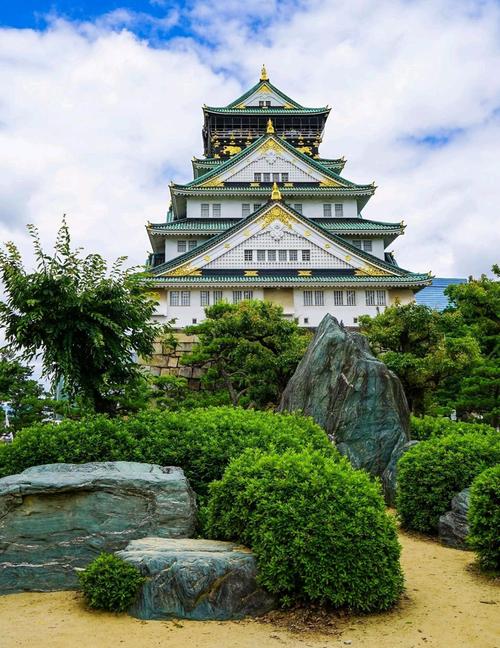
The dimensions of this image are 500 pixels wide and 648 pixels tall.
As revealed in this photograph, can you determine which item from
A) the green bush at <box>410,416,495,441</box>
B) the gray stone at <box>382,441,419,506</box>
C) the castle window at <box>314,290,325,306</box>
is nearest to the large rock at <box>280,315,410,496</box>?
the gray stone at <box>382,441,419,506</box>

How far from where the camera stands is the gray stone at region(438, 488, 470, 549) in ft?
28.1

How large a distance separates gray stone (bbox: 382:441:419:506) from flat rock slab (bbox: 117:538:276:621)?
248 inches

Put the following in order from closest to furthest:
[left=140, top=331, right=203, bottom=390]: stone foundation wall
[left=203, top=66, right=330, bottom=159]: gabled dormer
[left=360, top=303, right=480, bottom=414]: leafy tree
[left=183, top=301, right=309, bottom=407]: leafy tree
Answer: [left=360, top=303, right=480, bottom=414]: leafy tree → [left=183, top=301, right=309, bottom=407]: leafy tree → [left=140, top=331, right=203, bottom=390]: stone foundation wall → [left=203, top=66, right=330, bottom=159]: gabled dormer

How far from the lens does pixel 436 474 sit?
9.24 meters

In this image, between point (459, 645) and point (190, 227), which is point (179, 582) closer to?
point (459, 645)

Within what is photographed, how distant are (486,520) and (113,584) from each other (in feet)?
13.9

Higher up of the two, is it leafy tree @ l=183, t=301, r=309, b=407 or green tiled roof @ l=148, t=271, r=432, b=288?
green tiled roof @ l=148, t=271, r=432, b=288

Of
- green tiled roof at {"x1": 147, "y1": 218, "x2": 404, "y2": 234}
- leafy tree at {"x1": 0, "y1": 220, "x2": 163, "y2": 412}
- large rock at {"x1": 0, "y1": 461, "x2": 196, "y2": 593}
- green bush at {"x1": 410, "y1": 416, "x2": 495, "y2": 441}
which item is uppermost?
green tiled roof at {"x1": 147, "y1": 218, "x2": 404, "y2": 234}

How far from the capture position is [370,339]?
2098 cm

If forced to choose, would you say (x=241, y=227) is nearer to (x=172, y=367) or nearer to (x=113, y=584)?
(x=172, y=367)

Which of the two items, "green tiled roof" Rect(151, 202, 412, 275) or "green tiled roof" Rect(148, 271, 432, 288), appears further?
"green tiled roof" Rect(148, 271, 432, 288)

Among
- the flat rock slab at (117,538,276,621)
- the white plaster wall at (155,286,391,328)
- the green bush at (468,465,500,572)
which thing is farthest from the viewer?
the white plaster wall at (155,286,391,328)

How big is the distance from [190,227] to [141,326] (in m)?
24.9

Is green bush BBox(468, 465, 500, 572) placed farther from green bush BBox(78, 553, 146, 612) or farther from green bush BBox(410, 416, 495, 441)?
green bush BBox(410, 416, 495, 441)
